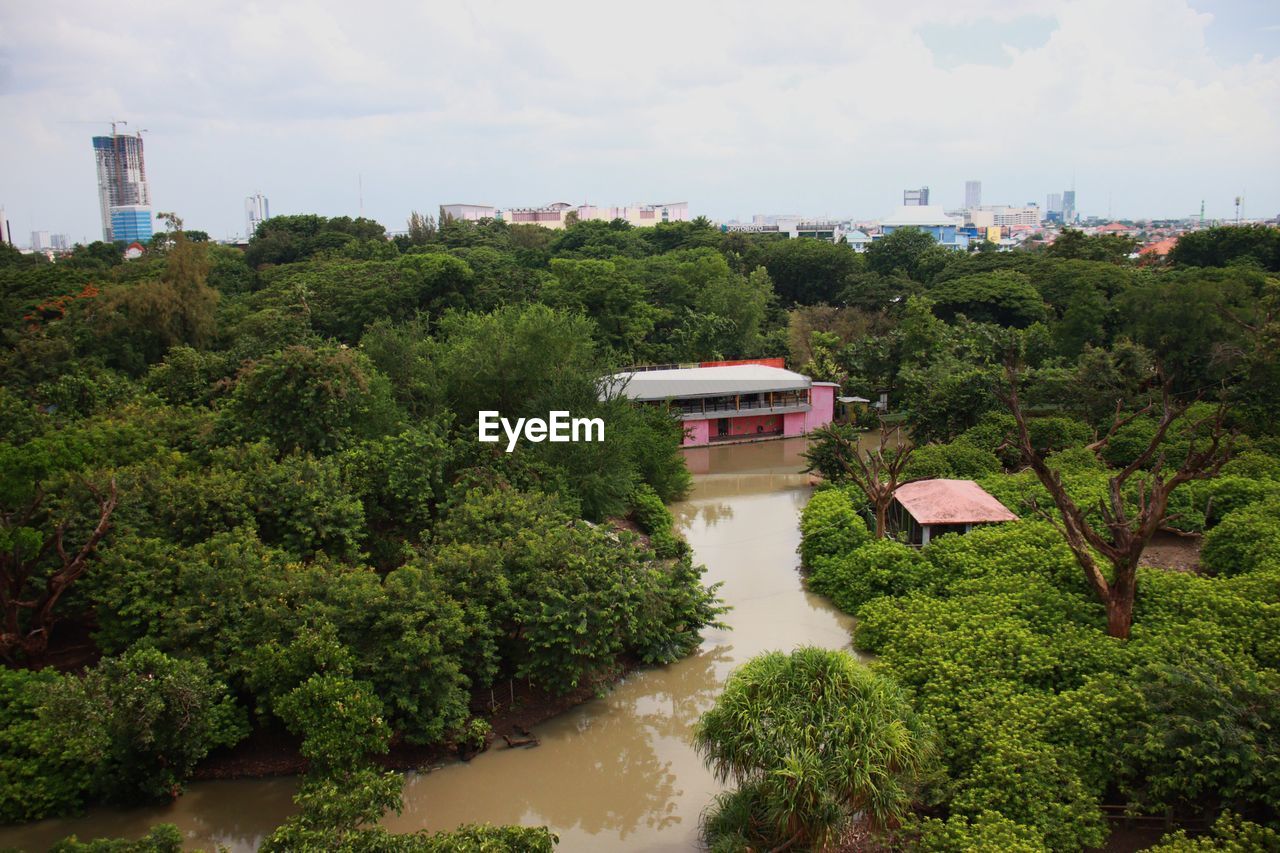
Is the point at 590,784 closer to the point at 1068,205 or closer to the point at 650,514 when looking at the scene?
the point at 650,514

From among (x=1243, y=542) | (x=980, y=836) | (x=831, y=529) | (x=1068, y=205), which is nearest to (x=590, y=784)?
(x=980, y=836)

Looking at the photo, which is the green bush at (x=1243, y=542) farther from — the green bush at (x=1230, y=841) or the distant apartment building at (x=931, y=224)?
the distant apartment building at (x=931, y=224)

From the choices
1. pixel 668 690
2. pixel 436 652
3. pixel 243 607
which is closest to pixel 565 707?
pixel 668 690

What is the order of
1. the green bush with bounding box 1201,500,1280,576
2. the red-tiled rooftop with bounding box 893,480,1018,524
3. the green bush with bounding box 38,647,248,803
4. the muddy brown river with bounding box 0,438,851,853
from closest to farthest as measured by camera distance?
the green bush with bounding box 38,647,248,803, the muddy brown river with bounding box 0,438,851,853, the green bush with bounding box 1201,500,1280,576, the red-tiled rooftop with bounding box 893,480,1018,524

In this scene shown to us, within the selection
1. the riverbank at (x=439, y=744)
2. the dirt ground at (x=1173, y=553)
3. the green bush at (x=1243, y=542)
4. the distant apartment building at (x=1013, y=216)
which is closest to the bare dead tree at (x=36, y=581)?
the riverbank at (x=439, y=744)

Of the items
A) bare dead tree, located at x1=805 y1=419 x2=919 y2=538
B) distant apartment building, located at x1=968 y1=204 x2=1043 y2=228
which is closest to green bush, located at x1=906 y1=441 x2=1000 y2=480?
bare dead tree, located at x1=805 y1=419 x2=919 y2=538

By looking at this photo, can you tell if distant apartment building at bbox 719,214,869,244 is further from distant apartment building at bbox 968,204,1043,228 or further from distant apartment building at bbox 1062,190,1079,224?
distant apartment building at bbox 1062,190,1079,224
